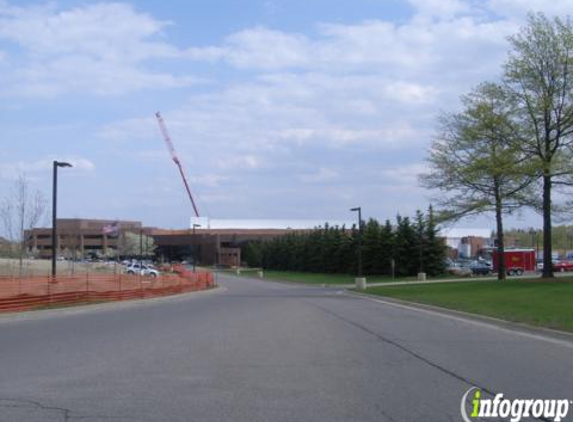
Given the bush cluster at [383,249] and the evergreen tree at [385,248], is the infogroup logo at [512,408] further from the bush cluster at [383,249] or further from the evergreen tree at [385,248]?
the evergreen tree at [385,248]

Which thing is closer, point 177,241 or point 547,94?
point 547,94

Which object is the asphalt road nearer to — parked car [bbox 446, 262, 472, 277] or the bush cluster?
the bush cluster

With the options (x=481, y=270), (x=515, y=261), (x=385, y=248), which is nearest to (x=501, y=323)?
(x=481, y=270)

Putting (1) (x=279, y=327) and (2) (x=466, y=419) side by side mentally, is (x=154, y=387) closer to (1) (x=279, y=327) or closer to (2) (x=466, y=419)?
(2) (x=466, y=419)

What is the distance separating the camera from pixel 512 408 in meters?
9.04

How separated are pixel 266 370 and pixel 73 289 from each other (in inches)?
901

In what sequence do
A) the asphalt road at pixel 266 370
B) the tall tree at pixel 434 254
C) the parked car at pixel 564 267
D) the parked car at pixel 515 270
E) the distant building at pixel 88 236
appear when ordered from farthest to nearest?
the distant building at pixel 88 236, the parked car at pixel 564 267, the parked car at pixel 515 270, the tall tree at pixel 434 254, the asphalt road at pixel 266 370

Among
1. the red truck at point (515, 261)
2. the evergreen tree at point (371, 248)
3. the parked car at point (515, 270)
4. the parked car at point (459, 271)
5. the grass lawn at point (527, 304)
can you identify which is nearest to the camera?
the grass lawn at point (527, 304)

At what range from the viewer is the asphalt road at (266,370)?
8922 mm

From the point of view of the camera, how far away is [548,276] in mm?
44688

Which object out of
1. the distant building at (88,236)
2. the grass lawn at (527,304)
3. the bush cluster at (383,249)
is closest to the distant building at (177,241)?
the distant building at (88,236)

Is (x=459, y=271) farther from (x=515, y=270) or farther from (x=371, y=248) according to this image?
(x=371, y=248)

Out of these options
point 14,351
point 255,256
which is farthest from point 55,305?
point 255,256

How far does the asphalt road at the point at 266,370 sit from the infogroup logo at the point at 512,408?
193 millimetres
